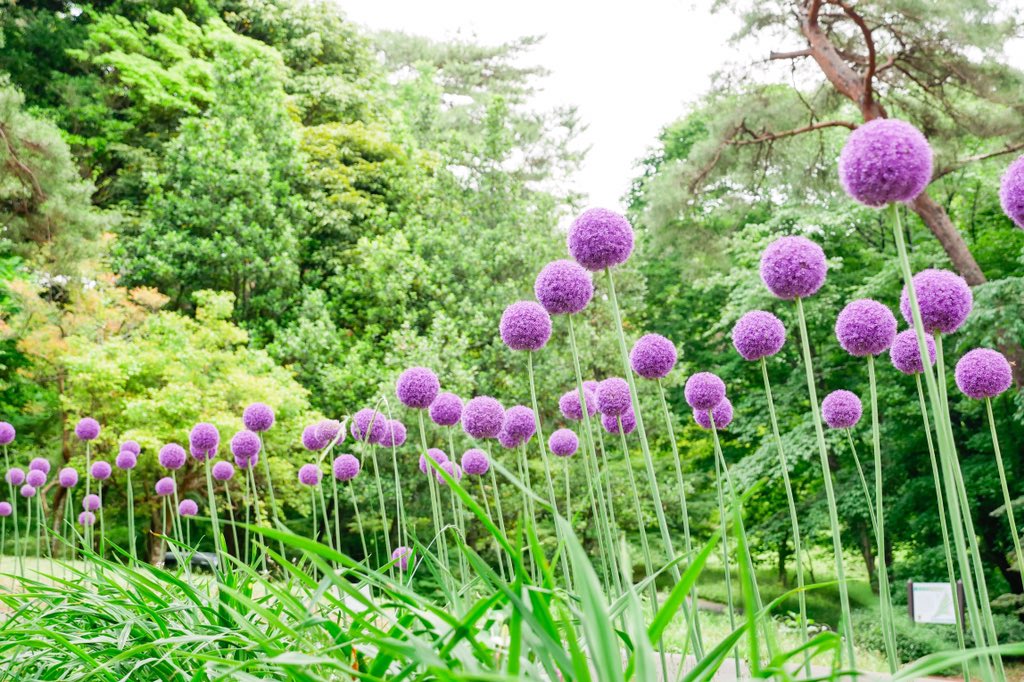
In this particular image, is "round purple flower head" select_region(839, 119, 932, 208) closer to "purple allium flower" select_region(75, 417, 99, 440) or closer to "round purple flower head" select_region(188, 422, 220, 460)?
"round purple flower head" select_region(188, 422, 220, 460)

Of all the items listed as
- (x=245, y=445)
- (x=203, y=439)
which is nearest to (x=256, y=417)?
(x=245, y=445)

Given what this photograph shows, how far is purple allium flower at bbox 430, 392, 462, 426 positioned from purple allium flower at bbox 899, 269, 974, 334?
6.40ft

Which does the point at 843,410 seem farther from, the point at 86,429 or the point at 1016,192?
the point at 86,429

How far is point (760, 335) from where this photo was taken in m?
2.29

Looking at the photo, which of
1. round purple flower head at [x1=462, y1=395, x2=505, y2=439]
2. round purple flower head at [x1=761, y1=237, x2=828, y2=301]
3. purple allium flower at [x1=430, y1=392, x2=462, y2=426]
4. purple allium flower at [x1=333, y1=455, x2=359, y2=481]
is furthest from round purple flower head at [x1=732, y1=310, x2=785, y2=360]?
purple allium flower at [x1=333, y1=455, x2=359, y2=481]

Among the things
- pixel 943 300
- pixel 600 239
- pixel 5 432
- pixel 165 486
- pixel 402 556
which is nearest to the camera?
pixel 943 300

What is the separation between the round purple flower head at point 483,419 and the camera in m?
3.12

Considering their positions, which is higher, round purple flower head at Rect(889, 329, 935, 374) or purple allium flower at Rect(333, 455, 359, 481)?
round purple flower head at Rect(889, 329, 935, 374)

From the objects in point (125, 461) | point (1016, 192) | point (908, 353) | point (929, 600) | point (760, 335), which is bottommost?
point (929, 600)

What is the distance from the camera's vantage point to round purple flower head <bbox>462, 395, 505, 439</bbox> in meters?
3.12

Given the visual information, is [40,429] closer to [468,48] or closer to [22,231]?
[22,231]

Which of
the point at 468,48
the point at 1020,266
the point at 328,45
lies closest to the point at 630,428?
the point at 1020,266

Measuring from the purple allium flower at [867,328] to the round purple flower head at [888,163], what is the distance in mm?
540

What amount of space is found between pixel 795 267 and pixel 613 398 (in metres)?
0.99
